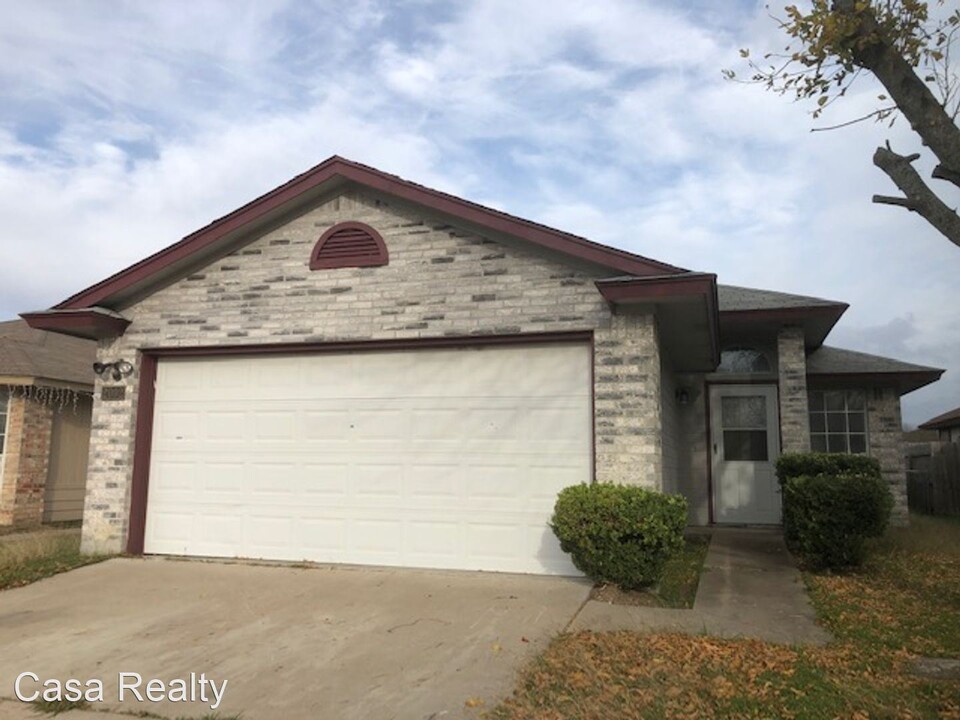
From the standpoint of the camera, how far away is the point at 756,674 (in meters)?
5.20

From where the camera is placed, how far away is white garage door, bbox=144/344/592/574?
29.0ft

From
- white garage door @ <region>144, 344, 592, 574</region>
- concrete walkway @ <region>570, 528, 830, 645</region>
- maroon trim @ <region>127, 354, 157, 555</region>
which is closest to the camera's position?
concrete walkway @ <region>570, 528, 830, 645</region>

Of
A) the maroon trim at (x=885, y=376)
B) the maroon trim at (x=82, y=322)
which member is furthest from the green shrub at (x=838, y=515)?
the maroon trim at (x=82, y=322)

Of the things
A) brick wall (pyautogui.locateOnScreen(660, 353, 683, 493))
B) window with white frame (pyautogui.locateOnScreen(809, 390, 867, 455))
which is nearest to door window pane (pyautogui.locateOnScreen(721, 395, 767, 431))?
brick wall (pyautogui.locateOnScreen(660, 353, 683, 493))

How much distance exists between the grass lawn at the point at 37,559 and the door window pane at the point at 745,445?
33.9ft

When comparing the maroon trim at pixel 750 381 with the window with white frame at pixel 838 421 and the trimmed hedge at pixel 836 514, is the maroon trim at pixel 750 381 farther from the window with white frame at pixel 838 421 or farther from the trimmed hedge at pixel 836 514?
the trimmed hedge at pixel 836 514

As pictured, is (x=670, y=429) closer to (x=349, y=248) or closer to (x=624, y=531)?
(x=624, y=531)

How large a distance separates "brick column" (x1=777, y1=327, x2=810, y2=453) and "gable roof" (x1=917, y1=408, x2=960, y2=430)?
49.8ft

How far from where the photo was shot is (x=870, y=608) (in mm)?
7125

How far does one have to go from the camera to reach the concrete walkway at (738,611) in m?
6.41

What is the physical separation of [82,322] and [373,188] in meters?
4.29

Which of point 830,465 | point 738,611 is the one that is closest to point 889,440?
point 830,465

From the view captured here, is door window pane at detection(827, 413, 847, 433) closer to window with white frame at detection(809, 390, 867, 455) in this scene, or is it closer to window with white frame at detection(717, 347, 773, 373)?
window with white frame at detection(809, 390, 867, 455)

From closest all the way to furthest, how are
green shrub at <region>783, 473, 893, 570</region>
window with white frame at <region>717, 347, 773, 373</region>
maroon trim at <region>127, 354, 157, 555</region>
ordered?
1. green shrub at <region>783, 473, 893, 570</region>
2. maroon trim at <region>127, 354, 157, 555</region>
3. window with white frame at <region>717, 347, 773, 373</region>
